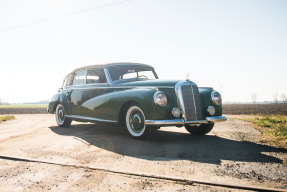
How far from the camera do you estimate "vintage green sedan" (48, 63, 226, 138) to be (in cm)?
470

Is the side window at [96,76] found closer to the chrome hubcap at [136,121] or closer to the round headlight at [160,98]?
the chrome hubcap at [136,121]

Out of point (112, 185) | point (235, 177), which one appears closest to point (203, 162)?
point (235, 177)

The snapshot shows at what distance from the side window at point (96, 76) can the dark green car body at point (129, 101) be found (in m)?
0.09

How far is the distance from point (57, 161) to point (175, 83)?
8.99 ft

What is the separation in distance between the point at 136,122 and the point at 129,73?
1.86 meters

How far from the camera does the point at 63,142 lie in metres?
5.09

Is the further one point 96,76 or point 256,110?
point 256,110

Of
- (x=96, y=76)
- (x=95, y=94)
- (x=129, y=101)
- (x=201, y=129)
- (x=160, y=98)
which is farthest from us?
(x=96, y=76)

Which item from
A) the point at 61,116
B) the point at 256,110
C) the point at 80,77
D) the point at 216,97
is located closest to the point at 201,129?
the point at 216,97

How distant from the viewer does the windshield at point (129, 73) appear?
6.22 metres

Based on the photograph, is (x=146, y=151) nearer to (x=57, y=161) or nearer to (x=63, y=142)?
(x=57, y=161)

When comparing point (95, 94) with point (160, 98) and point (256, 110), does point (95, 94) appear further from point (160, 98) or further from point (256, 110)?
point (256, 110)

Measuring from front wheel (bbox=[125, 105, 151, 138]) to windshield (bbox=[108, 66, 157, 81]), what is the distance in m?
1.25

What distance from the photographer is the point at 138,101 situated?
4859mm
